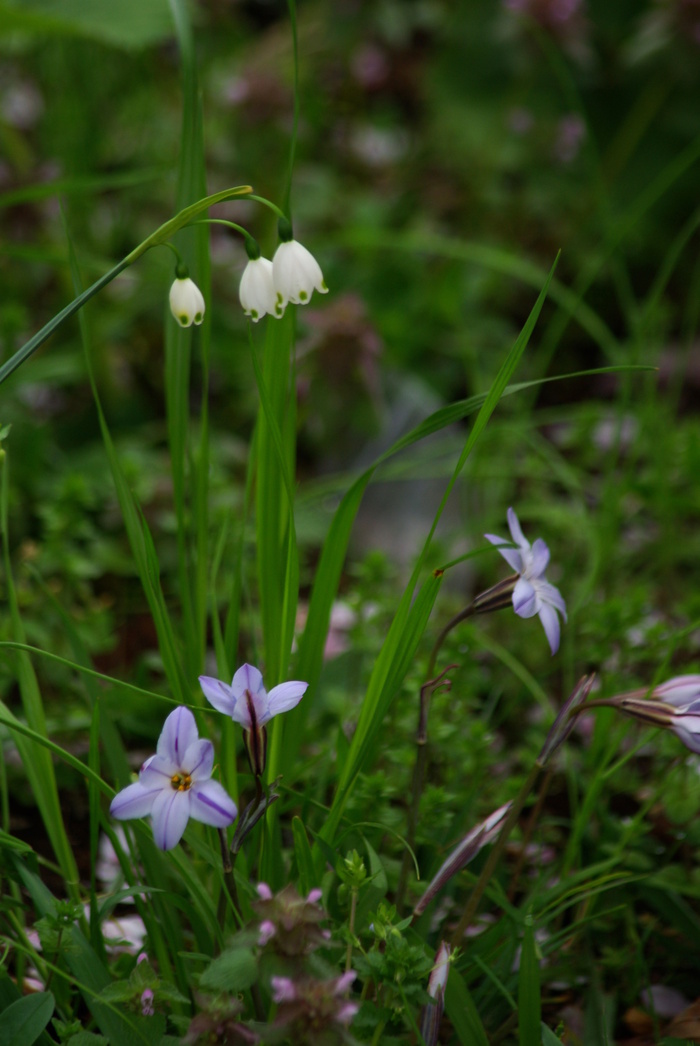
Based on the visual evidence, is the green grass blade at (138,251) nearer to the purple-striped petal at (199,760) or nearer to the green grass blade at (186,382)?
the green grass blade at (186,382)

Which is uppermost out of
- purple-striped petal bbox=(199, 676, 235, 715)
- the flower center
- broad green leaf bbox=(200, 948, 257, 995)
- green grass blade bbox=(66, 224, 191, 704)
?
green grass blade bbox=(66, 224, 191, 704)

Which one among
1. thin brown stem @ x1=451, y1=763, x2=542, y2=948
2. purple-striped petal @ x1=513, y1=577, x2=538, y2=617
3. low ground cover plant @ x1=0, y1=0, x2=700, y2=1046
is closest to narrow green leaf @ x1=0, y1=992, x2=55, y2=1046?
low ground cover plant @ x1=0, y1=0, x2=700, y2=1046

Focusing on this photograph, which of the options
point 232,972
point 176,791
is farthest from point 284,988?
point 176,791

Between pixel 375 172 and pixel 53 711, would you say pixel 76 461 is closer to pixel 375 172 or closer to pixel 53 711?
pixel 53 711

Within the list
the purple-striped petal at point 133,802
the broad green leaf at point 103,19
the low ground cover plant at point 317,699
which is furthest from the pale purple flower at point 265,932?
the broad green leaf at point 103,19

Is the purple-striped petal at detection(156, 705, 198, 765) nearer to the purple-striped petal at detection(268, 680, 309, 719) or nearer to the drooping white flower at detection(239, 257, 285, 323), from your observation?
the purple-striped petal at detection(268, 680, 309, 719)

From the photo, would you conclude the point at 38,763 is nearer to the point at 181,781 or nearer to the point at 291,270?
the point at 181,781
